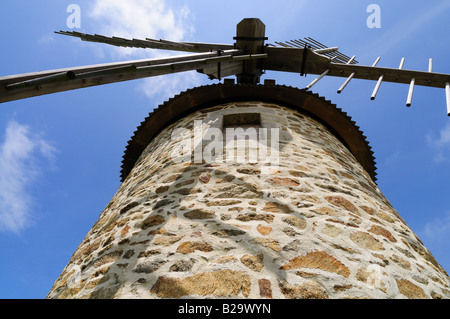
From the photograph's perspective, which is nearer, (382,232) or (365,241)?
(365,241)

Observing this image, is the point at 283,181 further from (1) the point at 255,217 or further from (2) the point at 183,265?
(2) the point at 183,265

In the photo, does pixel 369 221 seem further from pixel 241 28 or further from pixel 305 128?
pixel 241 28

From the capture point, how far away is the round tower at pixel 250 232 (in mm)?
2293

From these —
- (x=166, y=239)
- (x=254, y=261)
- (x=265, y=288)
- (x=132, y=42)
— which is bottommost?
(x=265, y=288)

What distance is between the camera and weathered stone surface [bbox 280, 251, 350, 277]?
237 centimetres

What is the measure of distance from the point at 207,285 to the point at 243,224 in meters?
0.68

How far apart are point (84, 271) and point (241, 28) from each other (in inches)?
252

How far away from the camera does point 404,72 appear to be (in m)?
6.89

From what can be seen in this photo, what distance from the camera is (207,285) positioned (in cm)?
222

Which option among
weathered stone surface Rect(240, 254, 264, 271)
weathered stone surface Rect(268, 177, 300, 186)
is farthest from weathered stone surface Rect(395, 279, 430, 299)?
weathered stone surface Rect(268, 177, 300, 186)

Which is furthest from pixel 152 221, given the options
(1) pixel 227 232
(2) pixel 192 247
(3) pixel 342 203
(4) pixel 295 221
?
(3) pixel 342 203

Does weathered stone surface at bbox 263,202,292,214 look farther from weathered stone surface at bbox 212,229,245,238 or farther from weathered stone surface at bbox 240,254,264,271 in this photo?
weathered stone surface at bbox 240,254,264,271

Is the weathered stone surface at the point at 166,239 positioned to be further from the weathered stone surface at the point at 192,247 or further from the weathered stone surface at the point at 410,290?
the weathered stone surface at the point at 410,290
